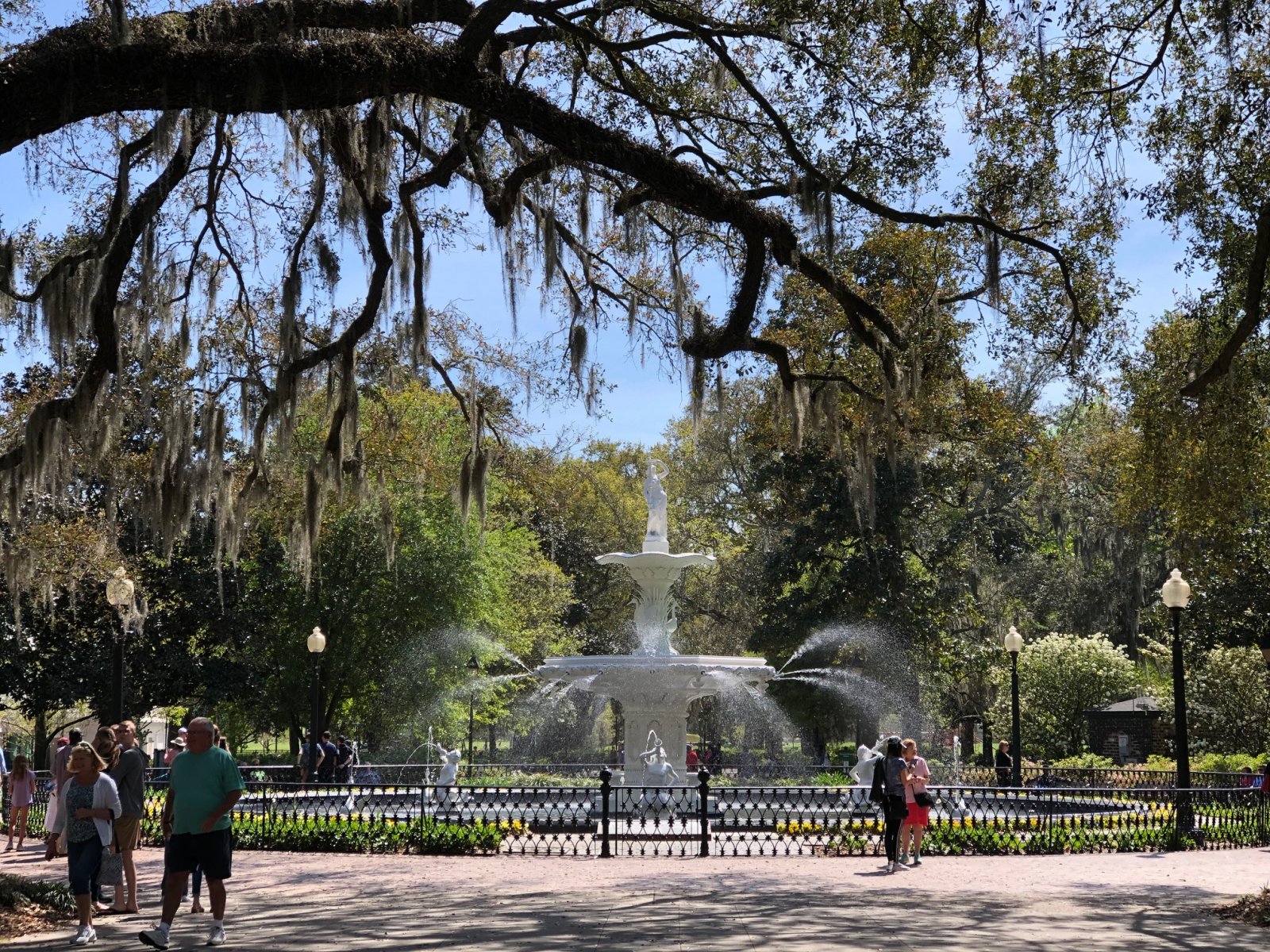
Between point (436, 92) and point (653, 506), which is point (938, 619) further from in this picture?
point (436, 92)

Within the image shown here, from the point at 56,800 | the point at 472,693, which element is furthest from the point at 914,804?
the point at 472,693

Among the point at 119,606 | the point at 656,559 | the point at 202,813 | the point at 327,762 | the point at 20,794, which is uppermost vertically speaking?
the point at 656,559

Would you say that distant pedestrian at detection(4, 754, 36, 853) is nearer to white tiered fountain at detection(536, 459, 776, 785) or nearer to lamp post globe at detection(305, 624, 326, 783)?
white tiered fountain at detection(536, 459, 776, 785)

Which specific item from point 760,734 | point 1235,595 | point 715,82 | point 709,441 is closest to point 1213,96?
point 715,82

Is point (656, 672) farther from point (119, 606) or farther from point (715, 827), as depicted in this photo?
point (119, 606)

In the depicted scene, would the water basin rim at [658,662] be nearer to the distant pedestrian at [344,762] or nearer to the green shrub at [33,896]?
the distant pedestrian at [344,762]

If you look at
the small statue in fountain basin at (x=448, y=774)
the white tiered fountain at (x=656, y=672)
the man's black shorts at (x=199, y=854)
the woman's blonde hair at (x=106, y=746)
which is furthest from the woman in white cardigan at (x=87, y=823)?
the white tiered fountain at (x=656, y=672)

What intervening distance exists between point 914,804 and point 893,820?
422 millimetres

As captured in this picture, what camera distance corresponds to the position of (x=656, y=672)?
20.4 metres

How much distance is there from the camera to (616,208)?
1327cm

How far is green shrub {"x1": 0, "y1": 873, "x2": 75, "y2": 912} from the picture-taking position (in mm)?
10562

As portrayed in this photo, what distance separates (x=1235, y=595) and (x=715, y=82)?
71.2ft

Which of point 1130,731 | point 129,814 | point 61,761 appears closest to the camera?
point 129,814

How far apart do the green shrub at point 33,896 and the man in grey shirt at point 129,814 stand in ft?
1.30
